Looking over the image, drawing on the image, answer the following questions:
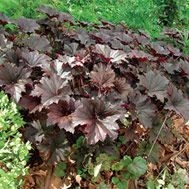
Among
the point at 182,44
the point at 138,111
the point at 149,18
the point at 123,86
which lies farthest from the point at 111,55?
the point at 149,18

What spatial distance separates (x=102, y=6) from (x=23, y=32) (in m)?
3.87

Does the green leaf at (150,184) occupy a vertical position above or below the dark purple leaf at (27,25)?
below

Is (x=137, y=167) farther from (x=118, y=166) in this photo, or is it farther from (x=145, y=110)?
(x=145, y=110)

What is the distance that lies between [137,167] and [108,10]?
4.46 meters

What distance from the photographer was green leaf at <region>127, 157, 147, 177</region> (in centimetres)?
257

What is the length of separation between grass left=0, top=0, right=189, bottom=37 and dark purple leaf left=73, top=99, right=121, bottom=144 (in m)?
1.98

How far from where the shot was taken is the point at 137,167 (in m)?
2.57

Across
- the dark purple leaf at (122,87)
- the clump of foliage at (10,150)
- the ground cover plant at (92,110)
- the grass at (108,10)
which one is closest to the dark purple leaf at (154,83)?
the ground cover plant at (92,110)

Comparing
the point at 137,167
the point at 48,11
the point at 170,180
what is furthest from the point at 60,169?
the point at 48,11

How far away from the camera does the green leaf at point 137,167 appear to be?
8.43ft

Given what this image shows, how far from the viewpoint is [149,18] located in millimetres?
5586

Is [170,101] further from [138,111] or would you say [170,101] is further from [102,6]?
[102,6]

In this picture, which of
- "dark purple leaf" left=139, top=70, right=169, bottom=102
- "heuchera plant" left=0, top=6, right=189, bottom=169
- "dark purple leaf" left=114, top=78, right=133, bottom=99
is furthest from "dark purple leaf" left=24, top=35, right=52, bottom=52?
"dark purple leaf" left=139, top=70, right=169, bottom=102

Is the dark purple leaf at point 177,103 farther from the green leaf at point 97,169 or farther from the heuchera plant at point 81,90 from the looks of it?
the green leaf at point 97,169
